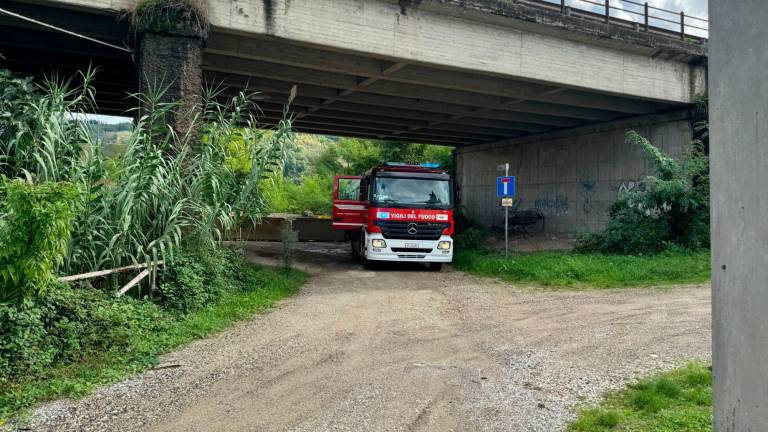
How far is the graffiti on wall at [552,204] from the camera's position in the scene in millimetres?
22797

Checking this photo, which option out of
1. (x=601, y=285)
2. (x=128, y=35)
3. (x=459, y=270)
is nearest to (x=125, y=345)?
(x=128, y=35)

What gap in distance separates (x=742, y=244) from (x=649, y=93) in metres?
16.6

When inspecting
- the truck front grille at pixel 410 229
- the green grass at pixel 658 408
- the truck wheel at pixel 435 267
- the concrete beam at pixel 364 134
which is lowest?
the truck wheel at pixel 435 267

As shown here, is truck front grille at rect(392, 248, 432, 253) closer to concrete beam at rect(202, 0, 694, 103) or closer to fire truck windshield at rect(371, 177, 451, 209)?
fire truck windshield at rect(371, 177, 451, 209)

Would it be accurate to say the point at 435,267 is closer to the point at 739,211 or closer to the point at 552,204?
A: the point at 552,204

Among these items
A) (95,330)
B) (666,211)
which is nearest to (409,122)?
(666,211)

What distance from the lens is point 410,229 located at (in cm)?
1482

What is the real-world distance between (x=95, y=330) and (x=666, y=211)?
50.2ft

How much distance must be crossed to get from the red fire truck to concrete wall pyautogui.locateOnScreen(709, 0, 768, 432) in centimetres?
1207

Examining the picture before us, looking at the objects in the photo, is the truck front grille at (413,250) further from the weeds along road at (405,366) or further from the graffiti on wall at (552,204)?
the graffiti on wall at (552,204)

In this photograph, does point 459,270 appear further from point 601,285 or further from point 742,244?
point 742,244

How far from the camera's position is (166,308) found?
8.08 metres

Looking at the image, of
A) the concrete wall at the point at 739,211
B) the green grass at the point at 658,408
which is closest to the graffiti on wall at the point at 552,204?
the green grass at the point at 658,408

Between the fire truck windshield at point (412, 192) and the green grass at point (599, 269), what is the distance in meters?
2.25
